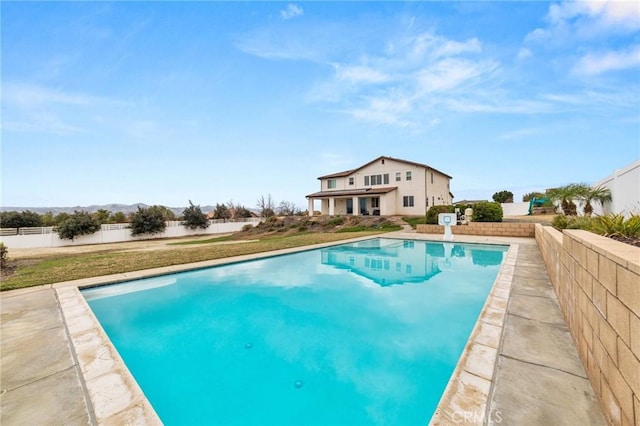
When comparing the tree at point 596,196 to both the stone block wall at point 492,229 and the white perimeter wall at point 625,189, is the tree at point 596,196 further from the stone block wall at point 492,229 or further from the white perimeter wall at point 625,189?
the stone block wall at point 492,229

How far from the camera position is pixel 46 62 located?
12570 millimetres

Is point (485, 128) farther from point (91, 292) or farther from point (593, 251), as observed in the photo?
point (91, 292)

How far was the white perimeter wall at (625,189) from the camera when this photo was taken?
9.80 m

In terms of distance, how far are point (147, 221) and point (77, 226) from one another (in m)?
6.02

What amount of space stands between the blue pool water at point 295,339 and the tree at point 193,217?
92.6 ft

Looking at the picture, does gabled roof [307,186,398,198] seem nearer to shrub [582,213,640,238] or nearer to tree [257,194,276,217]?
tree [257,194,276,217]

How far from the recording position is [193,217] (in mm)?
34344

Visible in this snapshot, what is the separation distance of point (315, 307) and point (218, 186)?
42.4 m

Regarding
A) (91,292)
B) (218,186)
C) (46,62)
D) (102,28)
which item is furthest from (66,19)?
(218,186)

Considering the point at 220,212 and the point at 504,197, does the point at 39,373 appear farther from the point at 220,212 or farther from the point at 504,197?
the point at 504,197

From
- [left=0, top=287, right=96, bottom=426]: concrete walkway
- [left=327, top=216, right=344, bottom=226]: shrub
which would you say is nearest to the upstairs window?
[left=327, top=216, right=344, bottom=226]: shrub

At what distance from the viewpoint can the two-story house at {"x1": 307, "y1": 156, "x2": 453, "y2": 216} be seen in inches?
1080

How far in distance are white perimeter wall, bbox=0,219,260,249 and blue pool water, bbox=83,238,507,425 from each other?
2694 cm

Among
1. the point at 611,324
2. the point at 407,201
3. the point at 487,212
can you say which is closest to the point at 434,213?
the point at 487,212
